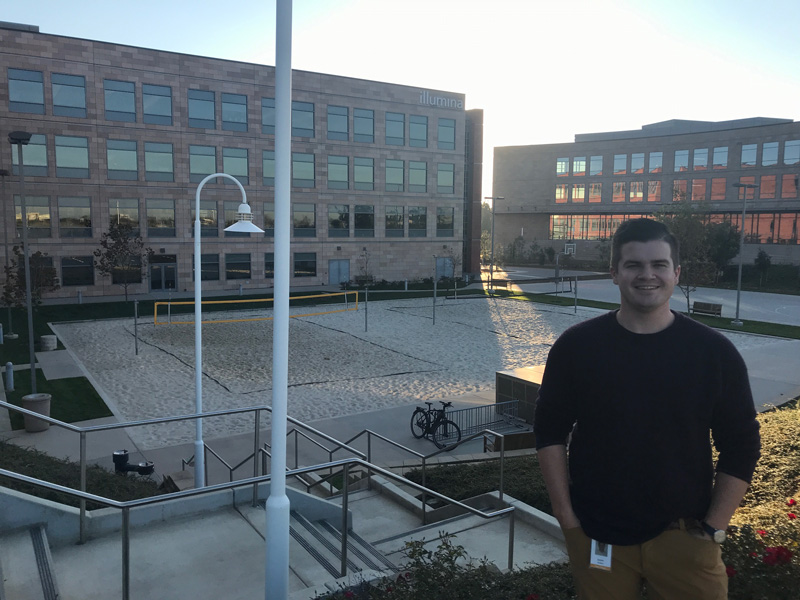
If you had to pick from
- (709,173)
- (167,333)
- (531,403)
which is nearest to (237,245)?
(167,333)

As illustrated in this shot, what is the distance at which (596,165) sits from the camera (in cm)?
7594

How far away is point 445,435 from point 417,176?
4133 centimetres

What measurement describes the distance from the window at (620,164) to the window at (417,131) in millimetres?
31443

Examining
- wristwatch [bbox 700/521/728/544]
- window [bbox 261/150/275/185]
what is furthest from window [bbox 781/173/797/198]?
wristwatch [bbox 700/521/728/544]

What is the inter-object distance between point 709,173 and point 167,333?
59540mm

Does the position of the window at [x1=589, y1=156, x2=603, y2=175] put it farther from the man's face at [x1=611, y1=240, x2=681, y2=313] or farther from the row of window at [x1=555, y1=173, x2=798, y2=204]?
the man's face at [x1=611, y1=240, x2=681, y2=313]

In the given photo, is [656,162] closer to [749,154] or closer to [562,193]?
[749,154]

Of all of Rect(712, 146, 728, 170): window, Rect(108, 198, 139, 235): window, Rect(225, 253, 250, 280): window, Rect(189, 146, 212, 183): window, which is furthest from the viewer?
Rect(712, 146, 728, 170): window

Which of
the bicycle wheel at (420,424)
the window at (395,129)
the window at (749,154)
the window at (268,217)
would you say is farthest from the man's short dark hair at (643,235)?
the window at (749,154)

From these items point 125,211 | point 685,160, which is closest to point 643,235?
point 125,211

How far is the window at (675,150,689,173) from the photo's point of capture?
68.3m

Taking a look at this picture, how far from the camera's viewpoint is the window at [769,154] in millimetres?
61469

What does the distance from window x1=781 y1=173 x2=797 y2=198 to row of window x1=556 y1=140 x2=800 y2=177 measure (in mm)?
1331

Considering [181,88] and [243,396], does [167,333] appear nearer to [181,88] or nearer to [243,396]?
[243,396]
